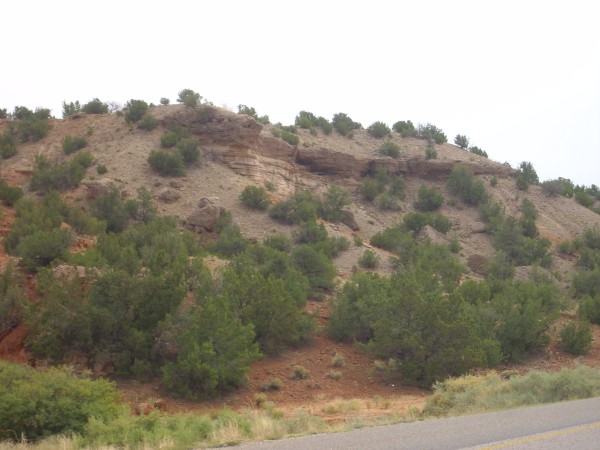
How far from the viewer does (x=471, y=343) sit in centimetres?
2595

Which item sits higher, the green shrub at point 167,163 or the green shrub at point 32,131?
the green shrub at point 32,131

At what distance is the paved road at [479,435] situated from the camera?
10188 millimetres

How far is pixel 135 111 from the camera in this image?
5878 centimetres

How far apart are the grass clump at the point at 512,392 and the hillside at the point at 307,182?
25.3 feet

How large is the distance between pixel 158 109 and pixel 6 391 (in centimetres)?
4955

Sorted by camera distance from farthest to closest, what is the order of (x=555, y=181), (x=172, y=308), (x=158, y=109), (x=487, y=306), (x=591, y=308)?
(x=555, y=181) → (x=158, y=109) → (x=591, y=308) → (x=487, y=306) → (x=172, y=308)

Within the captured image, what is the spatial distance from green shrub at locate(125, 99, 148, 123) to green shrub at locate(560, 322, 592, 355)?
39.7 metres

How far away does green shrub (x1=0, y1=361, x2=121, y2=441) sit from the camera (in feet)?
45.6

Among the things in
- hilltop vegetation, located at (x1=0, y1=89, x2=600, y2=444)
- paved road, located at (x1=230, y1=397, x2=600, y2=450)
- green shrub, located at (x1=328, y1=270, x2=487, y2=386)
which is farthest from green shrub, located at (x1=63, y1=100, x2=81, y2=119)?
paved road, located at (x1=230, y1=397, x2=600, y2=450)

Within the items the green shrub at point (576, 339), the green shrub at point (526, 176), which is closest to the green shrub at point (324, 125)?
the green shrub at point (526, 176)

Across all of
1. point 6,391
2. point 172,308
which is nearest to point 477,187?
point 172,308

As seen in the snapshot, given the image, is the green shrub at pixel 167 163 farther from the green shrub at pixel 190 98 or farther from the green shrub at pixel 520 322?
the green shrub at pixel 520 322

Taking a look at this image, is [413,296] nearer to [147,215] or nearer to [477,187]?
[147,215]

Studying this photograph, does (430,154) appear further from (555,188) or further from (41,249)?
(41,249)
